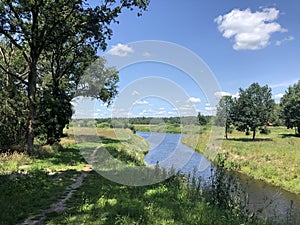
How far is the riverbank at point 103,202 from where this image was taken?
6633mm

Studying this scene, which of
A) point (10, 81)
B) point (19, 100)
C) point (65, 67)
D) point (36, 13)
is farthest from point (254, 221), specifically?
point (65, 67)

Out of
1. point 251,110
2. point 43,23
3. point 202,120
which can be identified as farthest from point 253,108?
point 43,23

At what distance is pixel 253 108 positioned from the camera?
53.4 meters

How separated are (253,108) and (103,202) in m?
51.3

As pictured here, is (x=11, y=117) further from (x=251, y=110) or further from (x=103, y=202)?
(x=251, y=110)

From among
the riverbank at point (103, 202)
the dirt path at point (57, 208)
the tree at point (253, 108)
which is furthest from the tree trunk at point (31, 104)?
the tree at point (253, 108)

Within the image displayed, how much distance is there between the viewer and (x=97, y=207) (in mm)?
7402

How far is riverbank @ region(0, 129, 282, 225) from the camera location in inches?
261

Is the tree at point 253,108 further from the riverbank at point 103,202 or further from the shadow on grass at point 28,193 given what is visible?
the shadow on grass at point 28,193

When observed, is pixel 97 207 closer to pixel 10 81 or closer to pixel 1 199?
pixel 1 199

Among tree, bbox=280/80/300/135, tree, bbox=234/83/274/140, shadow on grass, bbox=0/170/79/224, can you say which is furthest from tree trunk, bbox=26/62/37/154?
tree, bbox=280/80/300/135

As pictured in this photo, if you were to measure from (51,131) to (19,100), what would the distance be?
4.34 meters

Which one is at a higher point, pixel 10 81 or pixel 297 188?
pixel 10 81

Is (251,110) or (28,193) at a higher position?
(251,110)
